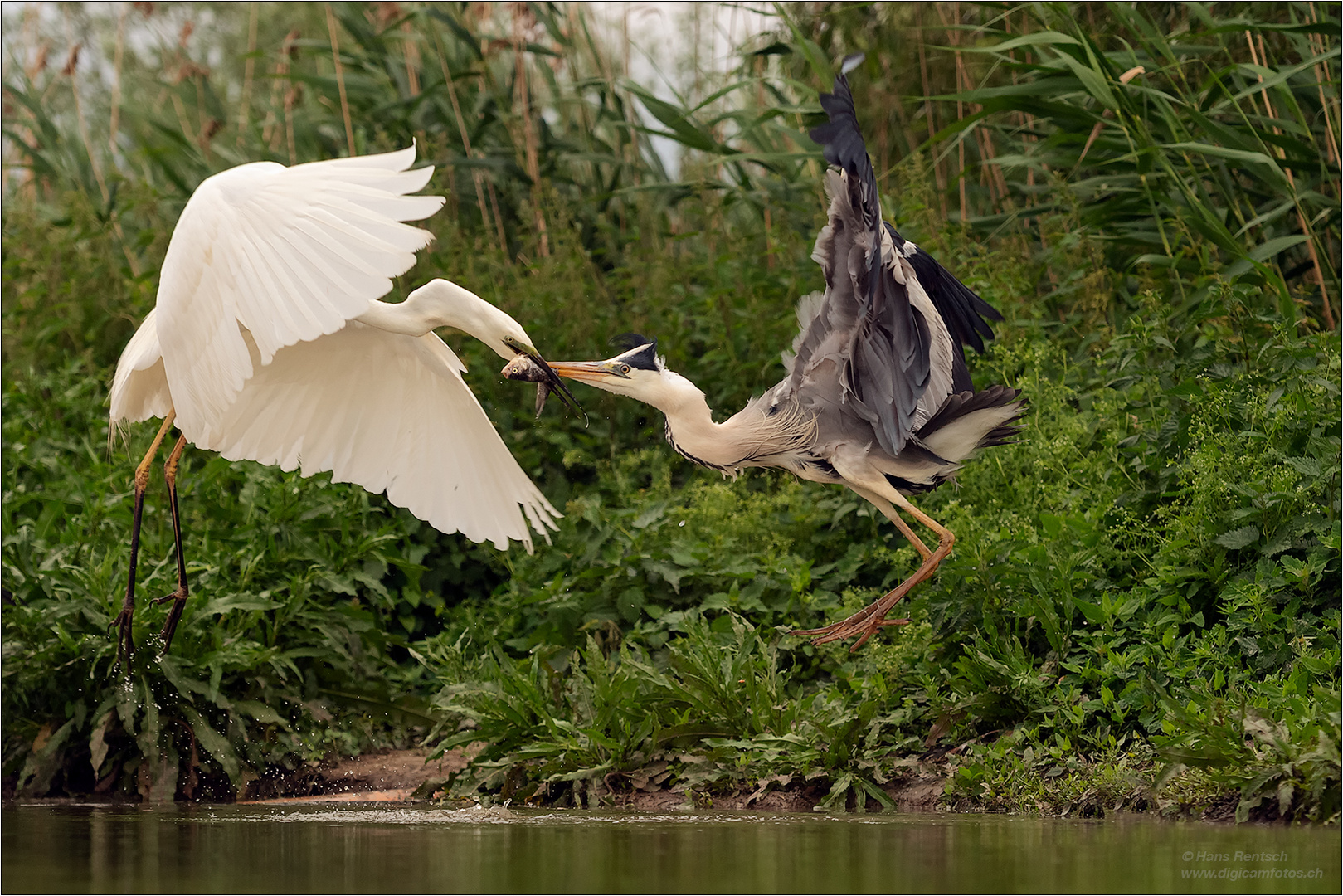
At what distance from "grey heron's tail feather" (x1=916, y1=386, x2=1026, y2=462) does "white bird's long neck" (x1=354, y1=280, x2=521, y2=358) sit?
4.99 ft

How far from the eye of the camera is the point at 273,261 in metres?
4.07

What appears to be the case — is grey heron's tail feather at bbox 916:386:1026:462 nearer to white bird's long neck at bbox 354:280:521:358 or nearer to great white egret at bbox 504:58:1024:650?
great white egret at bbox 504:58:1024:650

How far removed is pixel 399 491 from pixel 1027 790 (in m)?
2.57

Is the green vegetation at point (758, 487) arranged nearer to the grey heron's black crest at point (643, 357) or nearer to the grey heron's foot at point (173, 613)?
the grey heron's foot at point (173, 613)

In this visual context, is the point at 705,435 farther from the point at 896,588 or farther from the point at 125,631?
the point at 125,631

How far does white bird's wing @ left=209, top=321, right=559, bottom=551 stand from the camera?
512 cm

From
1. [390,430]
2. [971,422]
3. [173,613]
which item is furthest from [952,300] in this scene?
[173,613]

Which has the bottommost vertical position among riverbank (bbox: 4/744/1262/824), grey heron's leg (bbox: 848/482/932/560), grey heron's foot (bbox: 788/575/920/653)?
riverbank (bbox: 4/744/1262/824)

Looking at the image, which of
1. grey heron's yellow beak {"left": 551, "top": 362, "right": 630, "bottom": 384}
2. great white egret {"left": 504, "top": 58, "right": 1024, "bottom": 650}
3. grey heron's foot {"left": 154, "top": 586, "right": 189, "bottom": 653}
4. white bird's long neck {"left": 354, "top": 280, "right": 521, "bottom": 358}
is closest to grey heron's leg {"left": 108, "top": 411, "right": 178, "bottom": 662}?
grey heron's foot {"left": 154, "top": 586, "right": 189, "bottom": 653}

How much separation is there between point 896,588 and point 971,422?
0.65 m

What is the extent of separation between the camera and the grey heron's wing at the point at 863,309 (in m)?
4.04

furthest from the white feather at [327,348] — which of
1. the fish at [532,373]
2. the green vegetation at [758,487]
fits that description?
the green vegetation at [758,487]

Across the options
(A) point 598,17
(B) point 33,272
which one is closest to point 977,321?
(A) point 598,17

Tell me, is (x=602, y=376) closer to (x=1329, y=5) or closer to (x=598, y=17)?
(x=1329, y=5)
